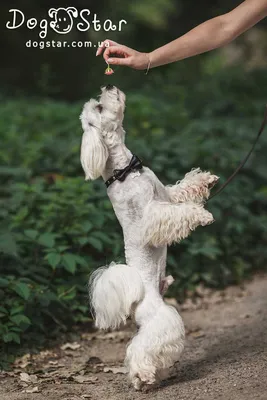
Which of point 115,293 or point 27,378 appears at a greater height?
point 115,293

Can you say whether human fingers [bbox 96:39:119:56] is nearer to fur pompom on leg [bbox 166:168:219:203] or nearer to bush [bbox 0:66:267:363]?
fur pompom on leg [bbox 166:168:219:203]

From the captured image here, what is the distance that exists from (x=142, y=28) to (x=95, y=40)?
2560 mm

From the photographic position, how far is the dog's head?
3967 millimetres

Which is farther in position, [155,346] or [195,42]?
[195,42]

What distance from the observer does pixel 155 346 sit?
4051 mm

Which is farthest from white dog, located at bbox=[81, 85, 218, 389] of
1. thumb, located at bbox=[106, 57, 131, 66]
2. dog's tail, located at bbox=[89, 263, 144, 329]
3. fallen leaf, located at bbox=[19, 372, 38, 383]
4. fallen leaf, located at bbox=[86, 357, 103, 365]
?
fallen leaf, located at bbox=[86, 357, 103, 365]

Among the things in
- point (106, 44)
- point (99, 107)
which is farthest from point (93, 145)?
point (106, 44)

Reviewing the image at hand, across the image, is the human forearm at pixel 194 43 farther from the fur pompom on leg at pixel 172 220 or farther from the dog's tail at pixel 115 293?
the dog's tail at pixel 115 293

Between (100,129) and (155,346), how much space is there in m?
1.29

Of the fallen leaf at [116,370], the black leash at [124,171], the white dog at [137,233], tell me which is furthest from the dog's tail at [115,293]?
the fallen leaf at [116,370]

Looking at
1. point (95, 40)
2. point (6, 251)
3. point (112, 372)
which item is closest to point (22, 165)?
point (6, 251)


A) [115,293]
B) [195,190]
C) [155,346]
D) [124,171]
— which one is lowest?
[155,346]

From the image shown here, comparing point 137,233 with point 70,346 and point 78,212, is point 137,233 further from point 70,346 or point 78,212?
point 78,212

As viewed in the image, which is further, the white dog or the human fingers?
the human fingers
